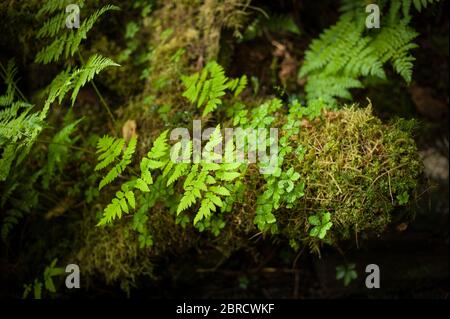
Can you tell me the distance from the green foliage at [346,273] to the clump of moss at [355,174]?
3.67ft

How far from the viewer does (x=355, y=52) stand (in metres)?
3.35

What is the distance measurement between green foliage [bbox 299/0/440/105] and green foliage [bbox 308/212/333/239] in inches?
42.6

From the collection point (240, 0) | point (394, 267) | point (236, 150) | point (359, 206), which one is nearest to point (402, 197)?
point (359, 206)

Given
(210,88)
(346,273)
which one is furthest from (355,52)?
(346,273)

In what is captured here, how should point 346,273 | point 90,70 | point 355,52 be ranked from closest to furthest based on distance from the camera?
point 90,70 < point 355,52 < point 346,273

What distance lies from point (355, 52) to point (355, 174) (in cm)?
137

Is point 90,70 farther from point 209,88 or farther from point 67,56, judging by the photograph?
point 209,88

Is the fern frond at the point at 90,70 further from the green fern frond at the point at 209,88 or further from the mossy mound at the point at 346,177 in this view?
the mossy mound at the point at 346,177

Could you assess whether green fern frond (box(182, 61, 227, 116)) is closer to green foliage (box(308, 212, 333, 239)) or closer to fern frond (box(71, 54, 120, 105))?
fern frond (box(71, 54, 120, 105))

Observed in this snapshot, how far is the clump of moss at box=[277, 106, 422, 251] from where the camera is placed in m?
2.40

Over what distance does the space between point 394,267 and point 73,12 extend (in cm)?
329

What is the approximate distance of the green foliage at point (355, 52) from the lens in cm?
321
